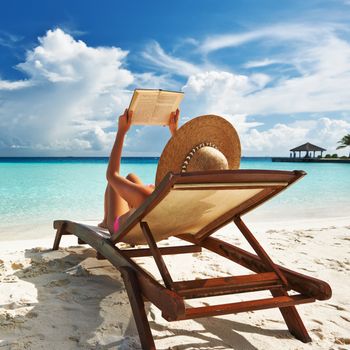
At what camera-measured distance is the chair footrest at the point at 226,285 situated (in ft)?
6.87

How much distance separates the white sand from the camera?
2227 mm

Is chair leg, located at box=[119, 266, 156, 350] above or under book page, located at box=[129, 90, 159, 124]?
under

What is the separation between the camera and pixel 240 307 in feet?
6.43

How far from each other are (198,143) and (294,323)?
4.01 ft

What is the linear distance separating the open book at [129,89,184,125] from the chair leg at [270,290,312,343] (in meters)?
1.44

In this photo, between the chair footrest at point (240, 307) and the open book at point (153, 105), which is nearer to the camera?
the chair footrest at point (240, 307)

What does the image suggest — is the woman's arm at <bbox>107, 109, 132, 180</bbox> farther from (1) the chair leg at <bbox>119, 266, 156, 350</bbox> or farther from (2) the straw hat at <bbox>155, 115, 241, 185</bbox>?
(1) the chair leg at <bbox>119, 266, 156, 350</bbox>

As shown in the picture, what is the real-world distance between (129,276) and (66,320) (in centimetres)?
56

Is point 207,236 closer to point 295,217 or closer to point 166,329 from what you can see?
point 166,329

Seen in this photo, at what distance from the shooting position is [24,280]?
10.3 feet

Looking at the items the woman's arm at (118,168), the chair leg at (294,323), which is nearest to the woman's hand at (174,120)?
the woman's arm at (118,168)

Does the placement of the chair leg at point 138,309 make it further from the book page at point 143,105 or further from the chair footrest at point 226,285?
the book page at point 143,105

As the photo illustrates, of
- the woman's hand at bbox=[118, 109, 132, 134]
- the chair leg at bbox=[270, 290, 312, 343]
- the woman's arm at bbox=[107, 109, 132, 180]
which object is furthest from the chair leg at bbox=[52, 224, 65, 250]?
the chair leg at bbox=[270, 290, 312, 343]

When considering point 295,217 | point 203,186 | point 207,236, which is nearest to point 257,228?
point 295,217
